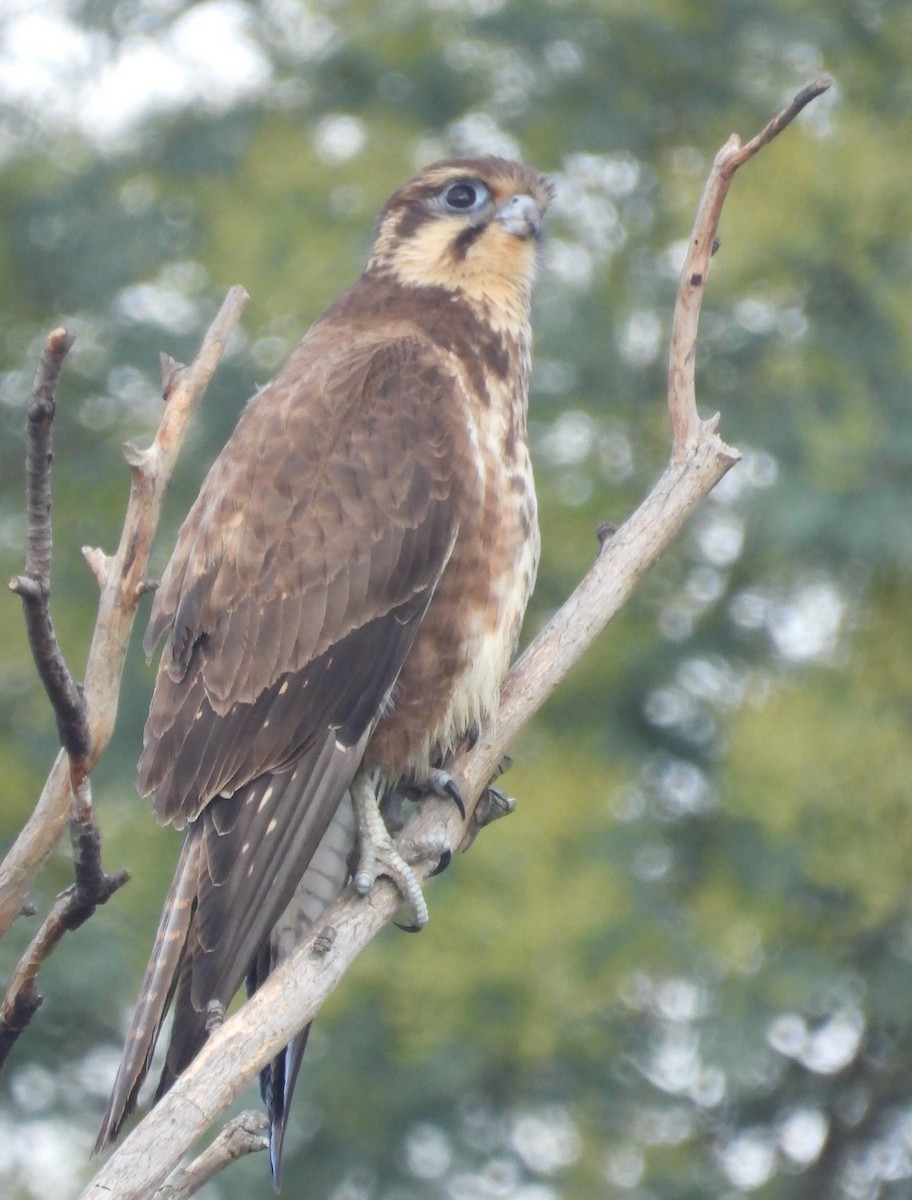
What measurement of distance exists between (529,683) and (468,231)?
3.91 feet

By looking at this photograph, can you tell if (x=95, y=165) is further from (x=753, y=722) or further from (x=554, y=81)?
(x=753, y=722)

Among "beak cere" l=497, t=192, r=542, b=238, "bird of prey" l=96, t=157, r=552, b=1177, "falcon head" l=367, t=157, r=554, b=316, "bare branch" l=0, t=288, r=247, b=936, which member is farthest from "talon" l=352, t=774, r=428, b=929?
"beak cere" l=497, t=192, r=542, b=238

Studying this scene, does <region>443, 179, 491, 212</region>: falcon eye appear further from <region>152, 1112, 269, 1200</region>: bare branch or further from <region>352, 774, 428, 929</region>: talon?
<region>152, 1112, 269, 1200</region>: bare branch

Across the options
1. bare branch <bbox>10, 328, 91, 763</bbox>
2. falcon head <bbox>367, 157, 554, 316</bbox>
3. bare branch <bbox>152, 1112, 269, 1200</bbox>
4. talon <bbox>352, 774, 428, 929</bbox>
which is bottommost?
bare branch <bbox>152, 1112, 269, 1200</bbox>

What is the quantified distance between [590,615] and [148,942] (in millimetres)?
5453

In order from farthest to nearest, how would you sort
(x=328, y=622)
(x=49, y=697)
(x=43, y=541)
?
(x=328, y=622)
(x=49, y=697)
(x=43, y=541)

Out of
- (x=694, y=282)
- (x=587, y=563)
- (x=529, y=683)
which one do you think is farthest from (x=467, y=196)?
(x=587, y=563)

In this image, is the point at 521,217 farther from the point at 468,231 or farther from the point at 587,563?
the point at 587,563

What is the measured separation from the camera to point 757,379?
9.57m

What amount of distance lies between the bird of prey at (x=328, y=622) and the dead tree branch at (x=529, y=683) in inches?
5.2

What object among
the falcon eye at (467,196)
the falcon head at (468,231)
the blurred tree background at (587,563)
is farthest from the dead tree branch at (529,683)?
the blurred tree background at (587,563)

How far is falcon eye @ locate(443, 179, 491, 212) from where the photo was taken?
415cm

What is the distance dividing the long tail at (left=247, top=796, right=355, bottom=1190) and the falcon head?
1.09m

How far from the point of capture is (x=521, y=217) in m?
4.12
